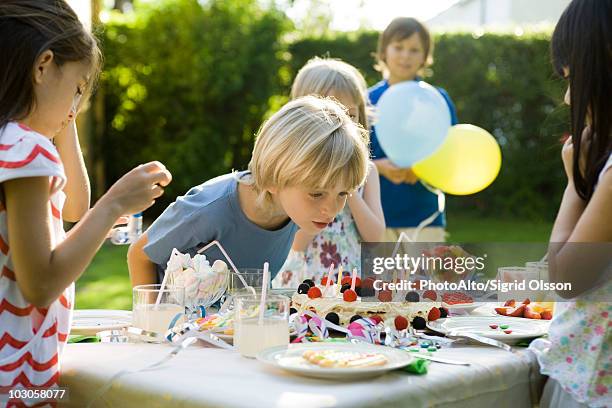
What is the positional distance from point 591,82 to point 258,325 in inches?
41.4

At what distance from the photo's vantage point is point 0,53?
1.85 metres

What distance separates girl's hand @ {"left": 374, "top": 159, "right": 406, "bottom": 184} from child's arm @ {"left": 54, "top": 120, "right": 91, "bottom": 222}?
247 centimetres

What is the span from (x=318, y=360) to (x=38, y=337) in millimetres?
647

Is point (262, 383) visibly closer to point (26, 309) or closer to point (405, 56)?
point (26, 309)

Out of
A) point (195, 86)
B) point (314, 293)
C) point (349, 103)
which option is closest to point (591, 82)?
point (314, 293)

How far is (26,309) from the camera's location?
1855 millimetres

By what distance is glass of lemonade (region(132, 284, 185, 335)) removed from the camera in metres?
2.23

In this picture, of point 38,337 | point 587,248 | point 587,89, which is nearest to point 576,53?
point 587,89

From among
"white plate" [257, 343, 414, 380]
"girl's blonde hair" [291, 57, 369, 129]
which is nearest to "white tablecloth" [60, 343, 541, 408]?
"white plate" [257, 343, 414, 380]

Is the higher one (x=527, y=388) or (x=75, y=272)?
(x=75, y=272)

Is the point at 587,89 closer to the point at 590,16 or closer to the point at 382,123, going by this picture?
the point at 590,16

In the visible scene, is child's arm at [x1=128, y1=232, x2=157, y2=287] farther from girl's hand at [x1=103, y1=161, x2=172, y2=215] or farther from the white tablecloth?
girl's hand at [x1=103, y1=161, x2=172, y2=215]

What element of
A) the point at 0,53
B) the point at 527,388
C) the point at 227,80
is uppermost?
the point at 227,80

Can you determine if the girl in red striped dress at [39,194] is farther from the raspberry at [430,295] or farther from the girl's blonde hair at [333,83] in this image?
the girl's blonde hair at [333,83]
